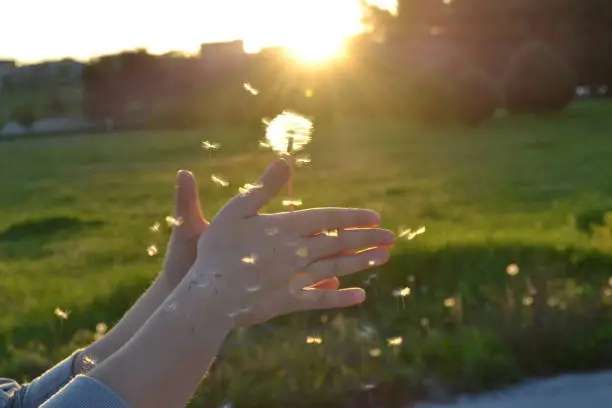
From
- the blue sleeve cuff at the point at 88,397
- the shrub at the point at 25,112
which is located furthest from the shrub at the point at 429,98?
the blue sleeve cuff at the point at 88,397

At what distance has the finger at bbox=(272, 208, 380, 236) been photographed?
1.38 m

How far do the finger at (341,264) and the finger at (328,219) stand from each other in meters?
0.05

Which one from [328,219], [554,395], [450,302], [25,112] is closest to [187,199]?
[328,219]

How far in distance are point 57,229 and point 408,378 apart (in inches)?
255

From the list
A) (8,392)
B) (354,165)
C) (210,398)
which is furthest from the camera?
(354,165)

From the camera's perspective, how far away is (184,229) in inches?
66.5

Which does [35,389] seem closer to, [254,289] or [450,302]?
[254,289]

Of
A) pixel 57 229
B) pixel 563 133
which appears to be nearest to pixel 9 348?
pixel 57 229

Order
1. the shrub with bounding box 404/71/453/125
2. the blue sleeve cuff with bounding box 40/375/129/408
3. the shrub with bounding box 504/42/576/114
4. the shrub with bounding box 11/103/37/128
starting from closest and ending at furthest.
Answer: the blue sleeve cuff with bounding box 40/375/129/408
the shrub with bounding box 11/103/37/128
the shrub with bounding box 404/71/453/125
the shrub with bounding box 504/42/576/114

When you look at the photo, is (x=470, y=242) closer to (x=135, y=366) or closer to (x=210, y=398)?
(x=210, y=398)

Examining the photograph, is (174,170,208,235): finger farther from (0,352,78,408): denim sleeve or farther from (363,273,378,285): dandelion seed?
(363,273,378,285): dandelion seed

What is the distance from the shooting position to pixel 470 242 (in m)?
6.18

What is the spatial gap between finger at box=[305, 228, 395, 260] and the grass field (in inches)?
25.8

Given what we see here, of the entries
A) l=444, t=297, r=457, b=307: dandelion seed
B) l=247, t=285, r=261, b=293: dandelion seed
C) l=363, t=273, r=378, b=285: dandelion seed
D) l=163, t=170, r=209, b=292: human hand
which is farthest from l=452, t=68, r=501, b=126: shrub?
l=247, t=285, r=261, b=293: dandelion seed
